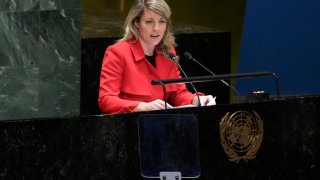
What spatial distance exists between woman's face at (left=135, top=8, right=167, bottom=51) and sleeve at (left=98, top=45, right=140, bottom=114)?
0.19 m

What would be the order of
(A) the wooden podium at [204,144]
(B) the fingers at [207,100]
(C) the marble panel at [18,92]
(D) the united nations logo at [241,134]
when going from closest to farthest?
(A) the wooden podium at [204,144], (D) the united nations logo at [241,134], (B) the fingers at [207,100], (C) the marble panel at [18,92]

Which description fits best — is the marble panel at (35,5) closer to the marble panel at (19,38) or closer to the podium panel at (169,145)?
the marble panel at (19,38)

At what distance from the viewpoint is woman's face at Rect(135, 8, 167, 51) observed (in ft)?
15.9

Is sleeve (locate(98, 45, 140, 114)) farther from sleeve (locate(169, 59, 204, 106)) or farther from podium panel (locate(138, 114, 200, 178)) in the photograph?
podium panel (locate(138, 114, 200, 178))

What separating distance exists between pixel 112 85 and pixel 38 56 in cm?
151

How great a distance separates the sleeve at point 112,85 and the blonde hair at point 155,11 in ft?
0.50

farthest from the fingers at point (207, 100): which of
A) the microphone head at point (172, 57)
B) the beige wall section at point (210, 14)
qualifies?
the beige wall section at point (210, 14)

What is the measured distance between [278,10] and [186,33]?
95cm

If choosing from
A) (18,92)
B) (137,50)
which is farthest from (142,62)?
(18,92)

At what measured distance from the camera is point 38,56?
6098 millimetres

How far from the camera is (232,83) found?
7328 mm

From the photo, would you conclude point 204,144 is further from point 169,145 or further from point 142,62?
point 142,62

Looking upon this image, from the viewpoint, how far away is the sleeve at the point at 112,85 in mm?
4578

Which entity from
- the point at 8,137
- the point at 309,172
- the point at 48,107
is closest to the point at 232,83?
the point at 48,107
